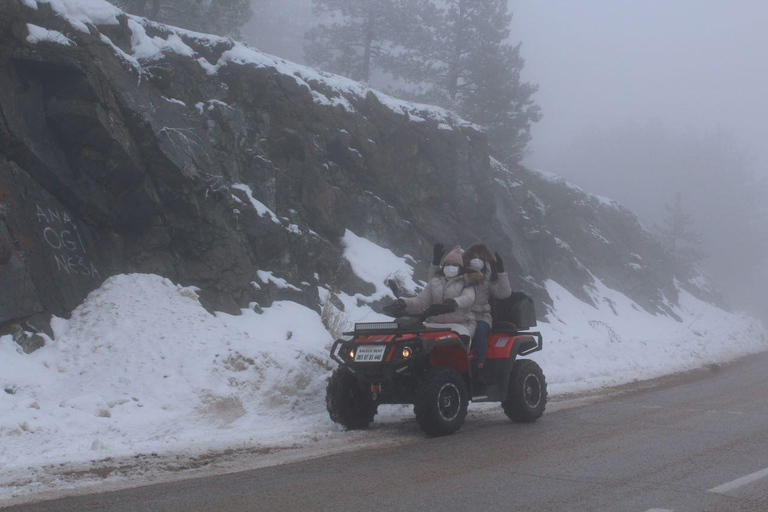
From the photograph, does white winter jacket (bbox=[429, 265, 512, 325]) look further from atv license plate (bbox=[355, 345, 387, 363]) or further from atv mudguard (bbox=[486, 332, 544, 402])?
atv license plate (bbox=[355, 345, 387, 363])

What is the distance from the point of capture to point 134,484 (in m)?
5.91

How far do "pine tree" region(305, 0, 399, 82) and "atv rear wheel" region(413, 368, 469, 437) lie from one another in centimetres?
2981

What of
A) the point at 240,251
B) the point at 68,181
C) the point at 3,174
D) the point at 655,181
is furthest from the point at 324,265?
the point at 655,181

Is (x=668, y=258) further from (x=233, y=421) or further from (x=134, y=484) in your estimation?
(x=134, y=484)

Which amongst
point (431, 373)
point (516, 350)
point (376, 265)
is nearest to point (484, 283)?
point (516, 350)

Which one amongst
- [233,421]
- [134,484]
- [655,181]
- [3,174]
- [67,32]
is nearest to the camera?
[134,484]

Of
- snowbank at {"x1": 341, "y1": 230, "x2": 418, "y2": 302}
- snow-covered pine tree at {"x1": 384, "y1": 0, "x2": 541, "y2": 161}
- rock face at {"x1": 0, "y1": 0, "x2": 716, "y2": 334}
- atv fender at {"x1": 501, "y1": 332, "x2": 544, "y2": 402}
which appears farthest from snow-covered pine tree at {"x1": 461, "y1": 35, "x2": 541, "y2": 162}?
atv fender at {"x1": 501, "y1": 332, "x2": 544, "y2": 402}

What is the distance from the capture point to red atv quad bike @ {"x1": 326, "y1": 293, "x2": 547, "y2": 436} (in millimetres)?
A: 8086

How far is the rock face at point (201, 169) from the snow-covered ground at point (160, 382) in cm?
61

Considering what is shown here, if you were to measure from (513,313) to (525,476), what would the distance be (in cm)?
383

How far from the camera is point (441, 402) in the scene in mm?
8133

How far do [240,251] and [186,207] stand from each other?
1344 millimetres

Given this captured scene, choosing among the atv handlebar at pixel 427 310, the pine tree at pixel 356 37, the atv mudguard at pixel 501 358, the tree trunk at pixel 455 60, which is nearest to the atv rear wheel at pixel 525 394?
the atv mudguard at pixel 501 358

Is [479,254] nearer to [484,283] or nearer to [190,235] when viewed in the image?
[484,283]
